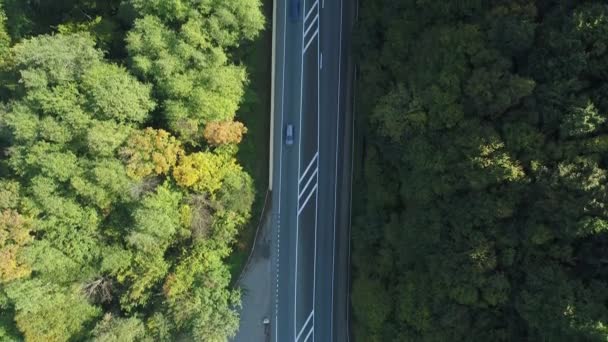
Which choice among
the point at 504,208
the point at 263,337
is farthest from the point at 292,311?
the point at 504,208

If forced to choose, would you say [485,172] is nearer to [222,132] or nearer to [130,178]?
[222,132]

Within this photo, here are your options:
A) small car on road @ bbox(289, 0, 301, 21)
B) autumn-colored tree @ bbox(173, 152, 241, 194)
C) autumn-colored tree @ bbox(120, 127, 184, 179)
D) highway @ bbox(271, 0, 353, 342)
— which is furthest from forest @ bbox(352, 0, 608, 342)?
autumn-colored tree @ bbox(120, 127, 184, 179)

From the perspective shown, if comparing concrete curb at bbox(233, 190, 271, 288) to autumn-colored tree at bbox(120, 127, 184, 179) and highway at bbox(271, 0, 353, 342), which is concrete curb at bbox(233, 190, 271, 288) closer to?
highway at bbox(271, 0, 353, 342)

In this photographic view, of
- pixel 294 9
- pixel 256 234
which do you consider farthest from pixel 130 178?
pixel 294 9

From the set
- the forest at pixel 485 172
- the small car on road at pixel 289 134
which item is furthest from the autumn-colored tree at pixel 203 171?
the forest at pixel 485 172

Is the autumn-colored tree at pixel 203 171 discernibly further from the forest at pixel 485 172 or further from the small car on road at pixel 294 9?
the small car on road at pixel 294 9
